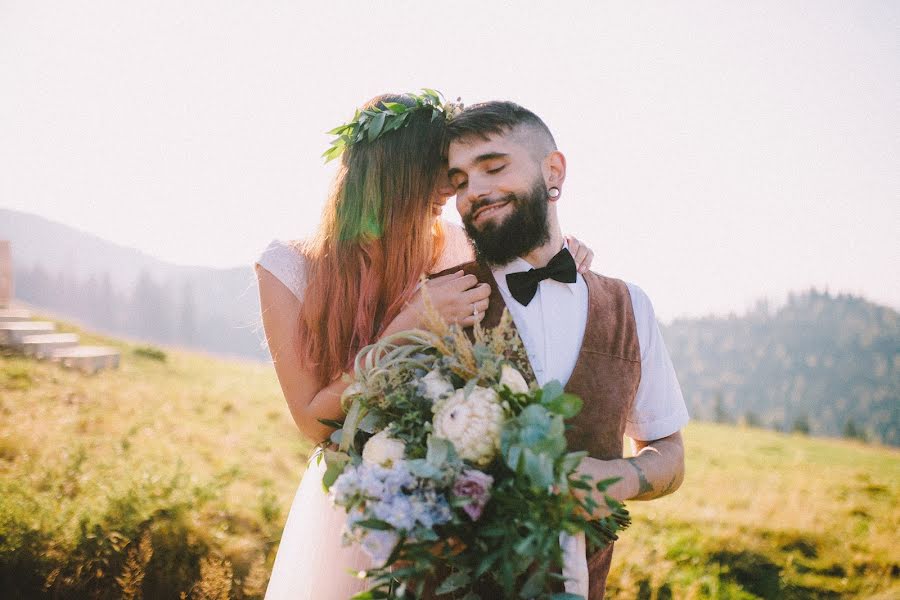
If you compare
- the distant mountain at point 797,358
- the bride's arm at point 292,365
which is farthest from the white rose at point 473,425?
the distant mountain at point 797,358

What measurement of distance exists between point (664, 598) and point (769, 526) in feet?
5.95

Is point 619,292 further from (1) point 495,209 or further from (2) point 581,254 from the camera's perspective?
(1) point 495,209

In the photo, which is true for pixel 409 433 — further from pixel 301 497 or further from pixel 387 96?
pixel 387 96

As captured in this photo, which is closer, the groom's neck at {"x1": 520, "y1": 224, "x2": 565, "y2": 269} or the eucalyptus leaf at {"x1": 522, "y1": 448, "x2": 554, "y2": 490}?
the eucalyptus leaf at {"x1": 522, "y1": 448, "x2": 554, "y2": 490}

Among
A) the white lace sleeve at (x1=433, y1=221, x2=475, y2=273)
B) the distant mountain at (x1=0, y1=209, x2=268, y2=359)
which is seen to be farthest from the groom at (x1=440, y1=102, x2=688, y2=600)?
the distant mountain at (x1=0, y1=209, x2=268, y2=359)

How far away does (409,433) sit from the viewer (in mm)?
1370

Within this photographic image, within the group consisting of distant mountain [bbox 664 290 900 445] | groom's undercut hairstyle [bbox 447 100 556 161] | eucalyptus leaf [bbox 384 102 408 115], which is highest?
eucalyptus leaf [bbox 384 102 408 115]

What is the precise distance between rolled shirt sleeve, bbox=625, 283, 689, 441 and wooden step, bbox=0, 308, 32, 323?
12.8 meters

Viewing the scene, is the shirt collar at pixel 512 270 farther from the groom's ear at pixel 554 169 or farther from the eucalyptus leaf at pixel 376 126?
the eucalyptus leaf at pixel 376 126

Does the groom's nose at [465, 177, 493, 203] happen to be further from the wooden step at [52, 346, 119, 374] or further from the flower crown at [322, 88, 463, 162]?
the wooden step at [52, 346, 119, 374]

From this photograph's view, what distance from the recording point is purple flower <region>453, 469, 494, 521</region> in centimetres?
114

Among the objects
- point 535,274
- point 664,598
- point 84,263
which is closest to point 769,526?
point 664,598

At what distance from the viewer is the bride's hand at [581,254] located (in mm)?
2221

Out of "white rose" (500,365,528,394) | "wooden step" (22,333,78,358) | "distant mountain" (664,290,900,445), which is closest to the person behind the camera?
"white rose" (500,365,528,394)
